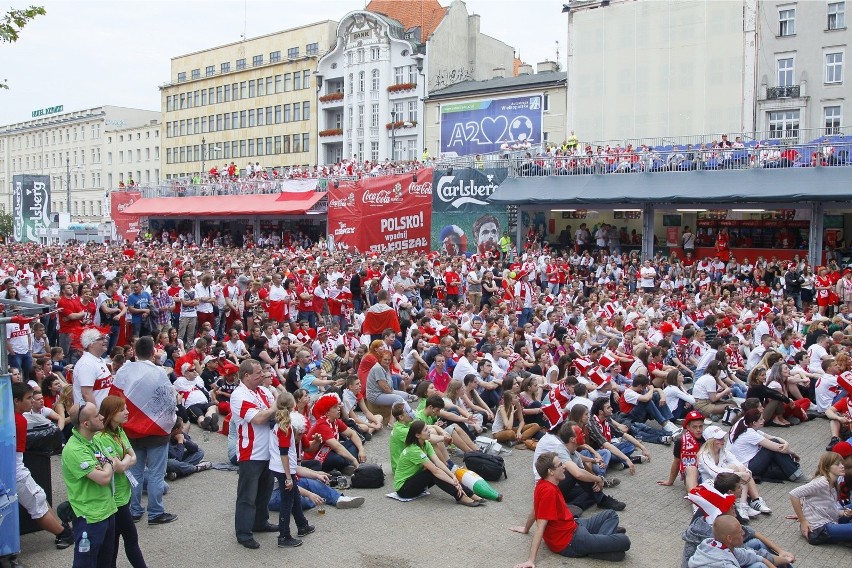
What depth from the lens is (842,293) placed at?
2114 cm

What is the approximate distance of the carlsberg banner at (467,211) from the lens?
3100 centimetres

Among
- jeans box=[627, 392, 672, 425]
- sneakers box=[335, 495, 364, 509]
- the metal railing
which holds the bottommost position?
sneakers box=[335, 495, 364, 509]

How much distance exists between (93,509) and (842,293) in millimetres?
20203

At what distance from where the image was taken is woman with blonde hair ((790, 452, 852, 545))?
7.80 meters

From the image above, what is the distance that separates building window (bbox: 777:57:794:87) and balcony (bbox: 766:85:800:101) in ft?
0.88

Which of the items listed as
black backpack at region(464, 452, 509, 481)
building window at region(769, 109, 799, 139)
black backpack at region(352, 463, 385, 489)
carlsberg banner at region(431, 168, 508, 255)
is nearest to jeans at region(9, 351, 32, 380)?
black backpack at region(352, 463, 385, 489)

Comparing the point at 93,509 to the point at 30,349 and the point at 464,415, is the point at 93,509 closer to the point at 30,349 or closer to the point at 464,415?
the point at 464,415

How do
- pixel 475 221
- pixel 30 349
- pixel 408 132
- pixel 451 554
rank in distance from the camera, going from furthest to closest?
1. pixel 408 132
2. pixel 475 221
3. pixel 30 349
4. pixel 451 554

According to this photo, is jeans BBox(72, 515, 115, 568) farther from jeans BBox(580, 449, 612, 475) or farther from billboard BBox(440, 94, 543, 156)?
billboard BBox(440, 94, 543, 156)

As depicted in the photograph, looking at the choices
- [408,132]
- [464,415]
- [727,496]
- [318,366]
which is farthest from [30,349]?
[408,132]

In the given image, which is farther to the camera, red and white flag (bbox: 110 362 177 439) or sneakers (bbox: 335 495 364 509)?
sneakers (bbox: 335 495 364 509)

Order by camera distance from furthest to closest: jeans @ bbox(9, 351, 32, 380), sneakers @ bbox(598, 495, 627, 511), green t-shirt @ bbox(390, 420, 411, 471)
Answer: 1. jeans @ bbox(9, 351, 32, 380)
2. green t-shirt @ bbox(390, 420, 411, 471)
3. sneakers @ bbox(598, 495, 627, 511)

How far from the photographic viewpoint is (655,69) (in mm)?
36438

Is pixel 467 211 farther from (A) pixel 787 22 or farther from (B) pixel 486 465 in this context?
(B) pixel 486 465
